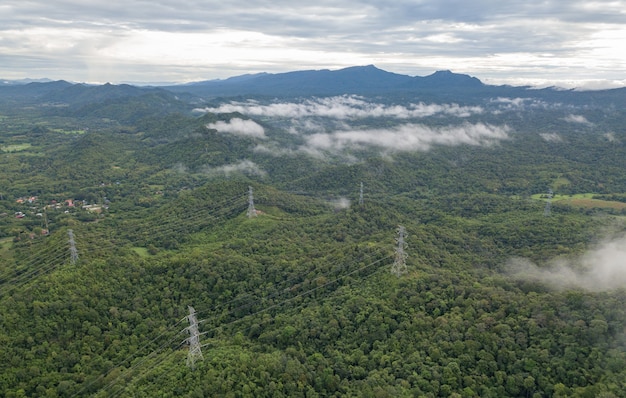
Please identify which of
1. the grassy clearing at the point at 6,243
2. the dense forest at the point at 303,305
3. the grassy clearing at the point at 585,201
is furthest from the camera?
the grassy clearing at the point at 585,201

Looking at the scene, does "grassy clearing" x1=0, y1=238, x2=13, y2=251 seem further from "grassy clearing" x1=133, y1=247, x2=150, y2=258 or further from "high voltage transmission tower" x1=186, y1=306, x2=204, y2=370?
"high voltage transmission tower" x1=186, y1=306, x2=204, y2=370

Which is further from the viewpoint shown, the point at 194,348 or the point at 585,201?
the point at 585,201

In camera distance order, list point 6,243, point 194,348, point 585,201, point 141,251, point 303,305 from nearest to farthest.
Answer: point 194,348
point 303,305
point 141,251
point 6,243
point 585,201

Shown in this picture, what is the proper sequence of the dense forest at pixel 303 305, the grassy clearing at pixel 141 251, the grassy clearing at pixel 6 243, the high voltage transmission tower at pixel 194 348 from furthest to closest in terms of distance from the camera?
Answer: the grassy clearing at pixel 6 243 → the grassy clearing at pixel 141 251 → the dense forest at pixel 303 305 → the high voltage transmission tower at pixel 194 348

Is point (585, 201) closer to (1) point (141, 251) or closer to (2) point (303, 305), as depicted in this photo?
(2) point (303, 305)


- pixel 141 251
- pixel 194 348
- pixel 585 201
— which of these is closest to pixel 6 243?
pixel 141 251

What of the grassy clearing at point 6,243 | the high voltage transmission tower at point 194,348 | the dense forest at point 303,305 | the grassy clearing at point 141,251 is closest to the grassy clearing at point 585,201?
the dense forest at point 303,305

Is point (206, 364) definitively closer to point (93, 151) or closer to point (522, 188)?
point (522, 188)

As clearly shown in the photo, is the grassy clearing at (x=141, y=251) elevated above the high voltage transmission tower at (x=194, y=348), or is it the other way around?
the high voltage transmission tower at (x=194, y=348)

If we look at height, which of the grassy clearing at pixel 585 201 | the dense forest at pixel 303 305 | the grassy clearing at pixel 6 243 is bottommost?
the grassy clearing at pixel 585 201

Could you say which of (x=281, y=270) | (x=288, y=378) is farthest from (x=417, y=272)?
(x=288, y=378)

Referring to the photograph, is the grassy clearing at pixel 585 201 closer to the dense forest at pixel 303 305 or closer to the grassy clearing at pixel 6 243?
the dense forest at pixel 303 305
